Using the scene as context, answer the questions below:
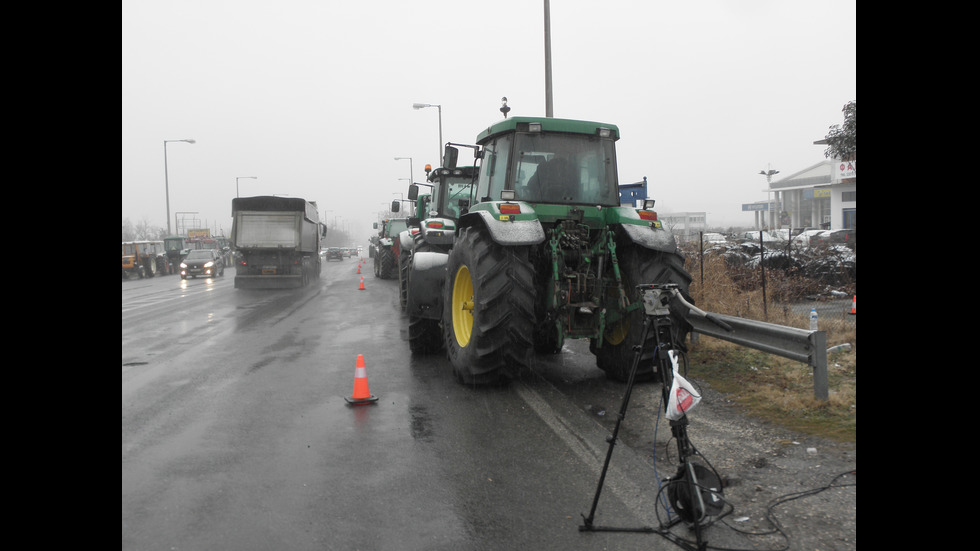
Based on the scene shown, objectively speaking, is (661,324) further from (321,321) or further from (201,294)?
(201,294)

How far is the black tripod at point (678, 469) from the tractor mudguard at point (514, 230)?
9.48 ft

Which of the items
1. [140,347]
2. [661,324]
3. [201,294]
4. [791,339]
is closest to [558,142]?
[791,339]

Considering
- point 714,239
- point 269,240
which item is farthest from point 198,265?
point 714,239

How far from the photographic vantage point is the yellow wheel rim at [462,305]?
7.75 meters

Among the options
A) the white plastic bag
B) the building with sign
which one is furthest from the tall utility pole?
the building with sign

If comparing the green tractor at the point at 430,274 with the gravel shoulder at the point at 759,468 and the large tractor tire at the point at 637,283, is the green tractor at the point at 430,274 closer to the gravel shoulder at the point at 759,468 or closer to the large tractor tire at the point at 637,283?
the large tractor tire at the point at 637,283

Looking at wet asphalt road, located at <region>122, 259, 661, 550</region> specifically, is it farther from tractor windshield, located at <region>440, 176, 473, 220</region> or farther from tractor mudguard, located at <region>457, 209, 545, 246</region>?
tractor windshield, located at <region>440, 176, 473, 220</region>

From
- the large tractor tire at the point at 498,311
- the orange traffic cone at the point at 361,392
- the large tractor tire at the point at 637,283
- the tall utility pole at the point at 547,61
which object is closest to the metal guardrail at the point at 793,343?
the large tractor tire at the point at 637,283

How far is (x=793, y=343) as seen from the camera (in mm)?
5926

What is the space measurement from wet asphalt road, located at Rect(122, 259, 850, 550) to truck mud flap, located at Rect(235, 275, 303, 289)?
48.5 ft

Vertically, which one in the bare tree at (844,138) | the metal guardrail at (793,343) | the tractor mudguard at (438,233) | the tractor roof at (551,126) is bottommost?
the metal guardrail at (793,343)

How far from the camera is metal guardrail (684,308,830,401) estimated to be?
18.6ft

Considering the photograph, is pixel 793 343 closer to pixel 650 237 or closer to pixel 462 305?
pixel 650 237

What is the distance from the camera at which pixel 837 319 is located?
33.8ft
